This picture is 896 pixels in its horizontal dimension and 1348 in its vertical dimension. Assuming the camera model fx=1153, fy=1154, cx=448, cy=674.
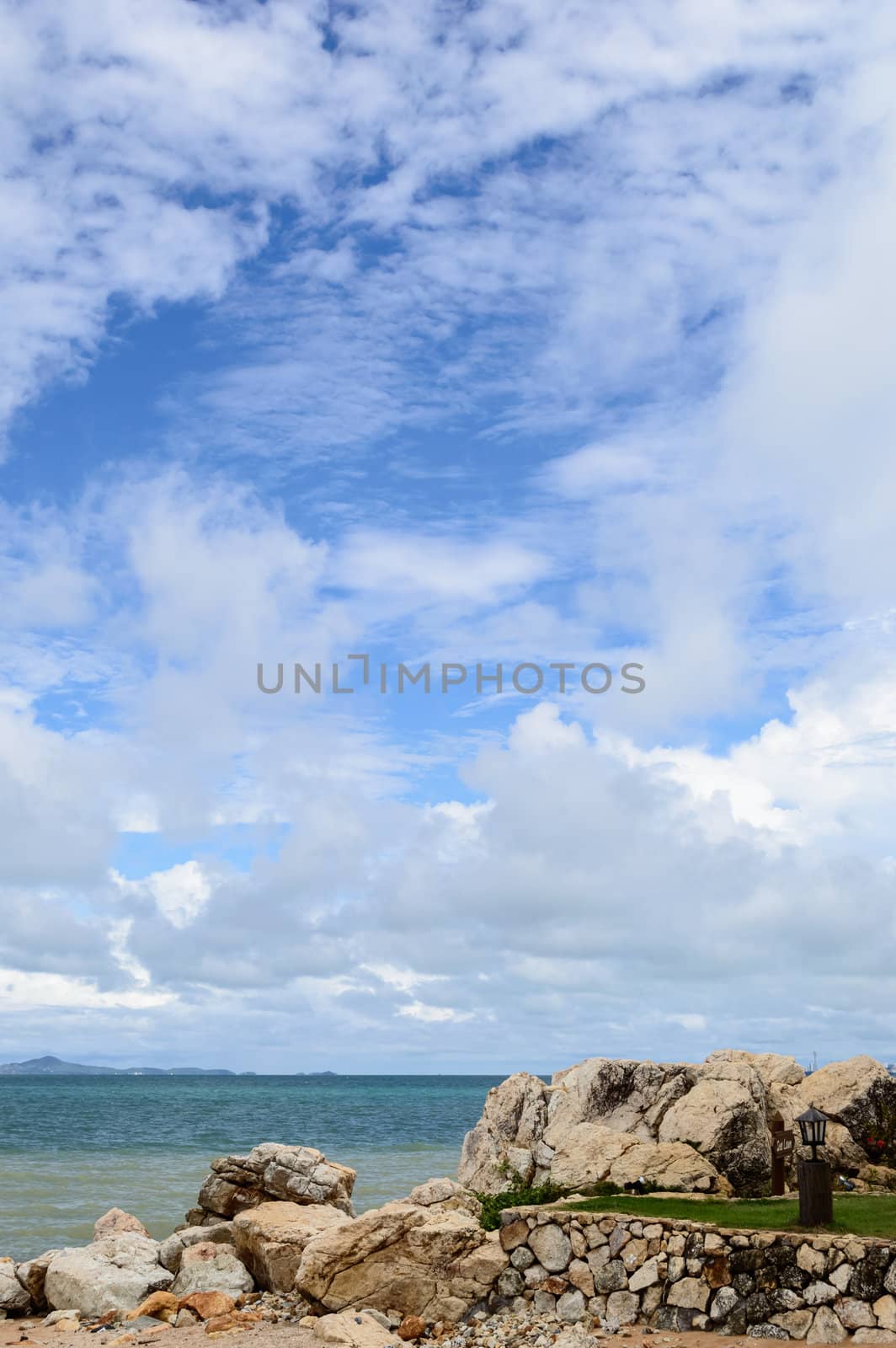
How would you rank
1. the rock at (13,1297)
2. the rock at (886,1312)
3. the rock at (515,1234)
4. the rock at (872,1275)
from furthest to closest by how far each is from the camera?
the rock at (13,1297) → the rock at (515,1234) → the rock at (872,1275) → the rock at (886,1312)

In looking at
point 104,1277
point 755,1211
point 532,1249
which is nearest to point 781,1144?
point 755,1211

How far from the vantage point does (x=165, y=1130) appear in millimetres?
52250

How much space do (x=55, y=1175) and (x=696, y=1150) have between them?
23372mm

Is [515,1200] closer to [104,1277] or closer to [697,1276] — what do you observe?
[697,1276]

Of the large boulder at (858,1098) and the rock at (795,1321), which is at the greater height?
the large boulder at (858,1098)

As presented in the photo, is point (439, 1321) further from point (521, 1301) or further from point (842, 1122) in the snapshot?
point (842, 1122)

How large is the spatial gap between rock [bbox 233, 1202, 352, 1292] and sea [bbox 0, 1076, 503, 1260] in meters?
7.00

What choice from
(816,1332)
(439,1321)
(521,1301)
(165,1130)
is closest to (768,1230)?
(816,1332)

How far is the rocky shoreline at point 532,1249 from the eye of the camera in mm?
12859

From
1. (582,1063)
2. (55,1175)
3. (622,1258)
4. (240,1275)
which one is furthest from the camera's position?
(55,1175)

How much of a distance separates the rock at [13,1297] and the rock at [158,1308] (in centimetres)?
213

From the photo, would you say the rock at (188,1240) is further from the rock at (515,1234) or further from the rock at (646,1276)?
the rock at (646,1276)

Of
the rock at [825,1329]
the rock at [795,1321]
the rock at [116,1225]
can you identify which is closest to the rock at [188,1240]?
the rock at [116,1225]

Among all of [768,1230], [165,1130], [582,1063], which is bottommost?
[165,1130]
